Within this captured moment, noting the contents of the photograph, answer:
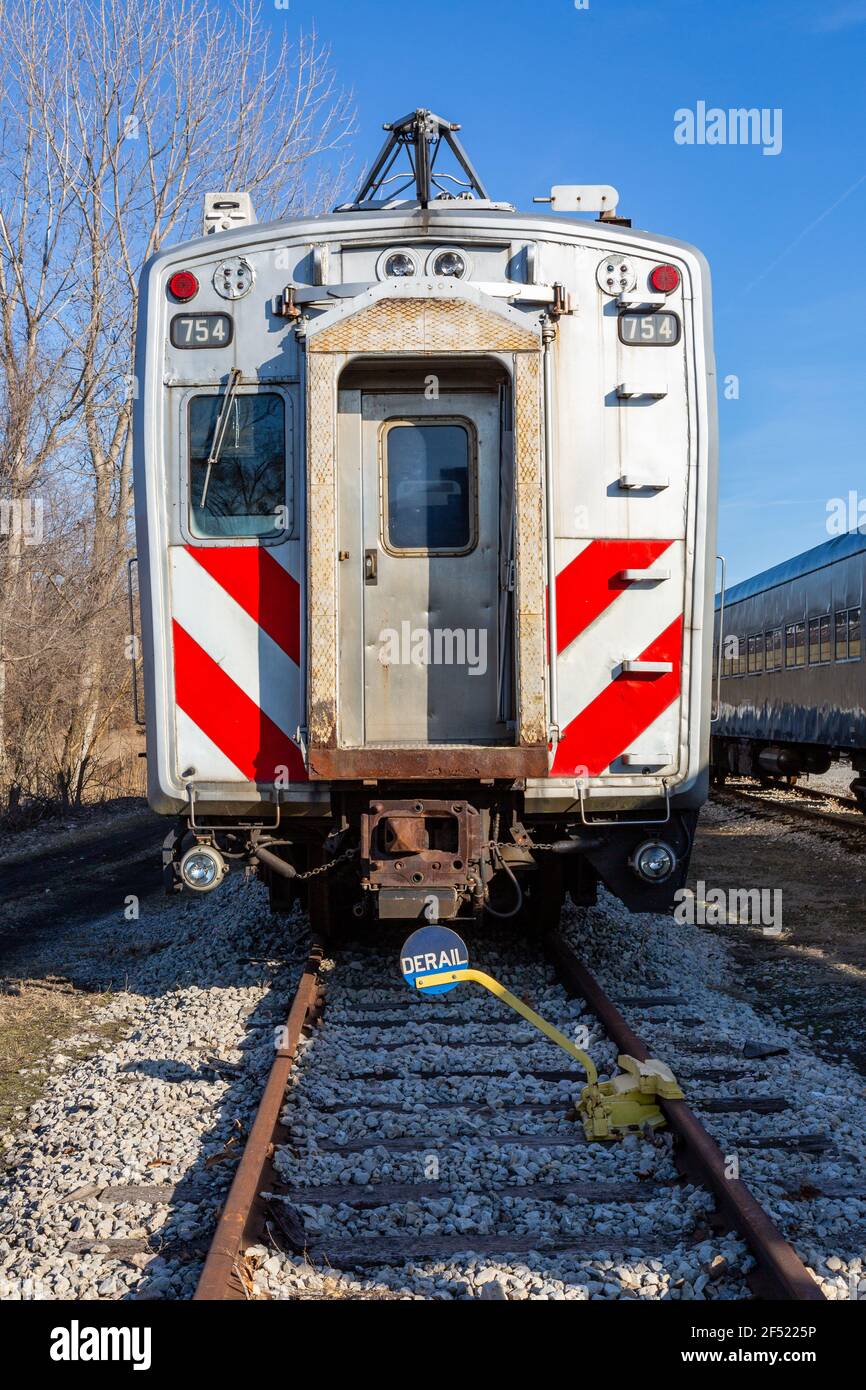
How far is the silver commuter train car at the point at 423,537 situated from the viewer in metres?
6.21

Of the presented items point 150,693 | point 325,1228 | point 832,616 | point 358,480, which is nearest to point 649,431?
point 358,480

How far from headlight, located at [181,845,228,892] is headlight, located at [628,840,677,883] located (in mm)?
2141

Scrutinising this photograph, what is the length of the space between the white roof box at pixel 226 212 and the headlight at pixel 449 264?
46.7 inches

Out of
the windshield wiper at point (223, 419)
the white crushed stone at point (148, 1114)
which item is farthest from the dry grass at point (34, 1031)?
the windshield wiper at point (223, 419)

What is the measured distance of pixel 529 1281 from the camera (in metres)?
3.68

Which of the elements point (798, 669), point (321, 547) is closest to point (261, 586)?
point (321, 547)

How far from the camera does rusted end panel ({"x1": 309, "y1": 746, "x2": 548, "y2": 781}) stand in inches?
232

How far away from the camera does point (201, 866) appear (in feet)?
21.1

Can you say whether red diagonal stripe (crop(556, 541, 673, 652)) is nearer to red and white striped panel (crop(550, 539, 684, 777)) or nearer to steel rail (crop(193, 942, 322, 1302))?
red and white striped panel (crop(550, 539, 684, 777))

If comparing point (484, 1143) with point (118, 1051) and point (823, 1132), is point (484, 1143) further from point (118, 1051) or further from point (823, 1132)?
point (118, 1051)

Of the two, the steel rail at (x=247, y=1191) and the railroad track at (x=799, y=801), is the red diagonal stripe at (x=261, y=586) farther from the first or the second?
the railroad track at (x=799, y=801)

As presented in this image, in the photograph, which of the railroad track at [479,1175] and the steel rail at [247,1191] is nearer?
the steel rail at [247,1191]

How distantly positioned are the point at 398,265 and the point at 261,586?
1.73 meters

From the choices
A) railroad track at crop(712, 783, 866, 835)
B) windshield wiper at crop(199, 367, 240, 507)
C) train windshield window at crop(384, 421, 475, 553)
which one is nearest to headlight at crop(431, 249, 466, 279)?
train windshield window at crop(384, 421, 475, 553)
